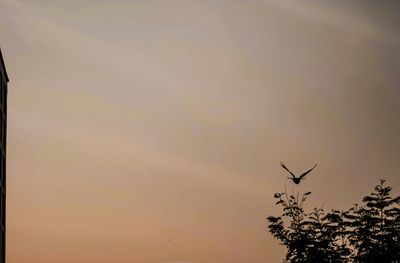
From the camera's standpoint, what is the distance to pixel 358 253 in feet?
214

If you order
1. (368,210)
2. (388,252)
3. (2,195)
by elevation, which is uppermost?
(2,195)

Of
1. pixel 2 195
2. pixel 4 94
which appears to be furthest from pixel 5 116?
pixel 2 195

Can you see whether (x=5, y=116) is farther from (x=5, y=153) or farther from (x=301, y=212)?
(x=301, y=212)

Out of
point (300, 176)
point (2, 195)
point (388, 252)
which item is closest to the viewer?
point (300, 176)

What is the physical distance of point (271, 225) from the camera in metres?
67.7

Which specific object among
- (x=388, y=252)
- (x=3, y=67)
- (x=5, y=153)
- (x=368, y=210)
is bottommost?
(x=388, y=252)

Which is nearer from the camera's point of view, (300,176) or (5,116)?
(300,176)

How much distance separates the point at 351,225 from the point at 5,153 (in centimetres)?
6465

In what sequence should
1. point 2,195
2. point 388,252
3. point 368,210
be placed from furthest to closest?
point 2,195 → point 368,210 → point 388,252

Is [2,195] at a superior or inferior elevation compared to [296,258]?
superior

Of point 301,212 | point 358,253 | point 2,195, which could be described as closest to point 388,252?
point 358,253

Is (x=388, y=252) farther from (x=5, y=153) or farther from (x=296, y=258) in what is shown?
(x=5, y=153)

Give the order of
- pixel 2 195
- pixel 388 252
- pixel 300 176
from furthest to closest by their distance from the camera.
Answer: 1. pixel 2 195
2. pixel 388 252
3. pixel 300 176

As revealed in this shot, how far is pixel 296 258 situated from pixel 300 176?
999 cm
